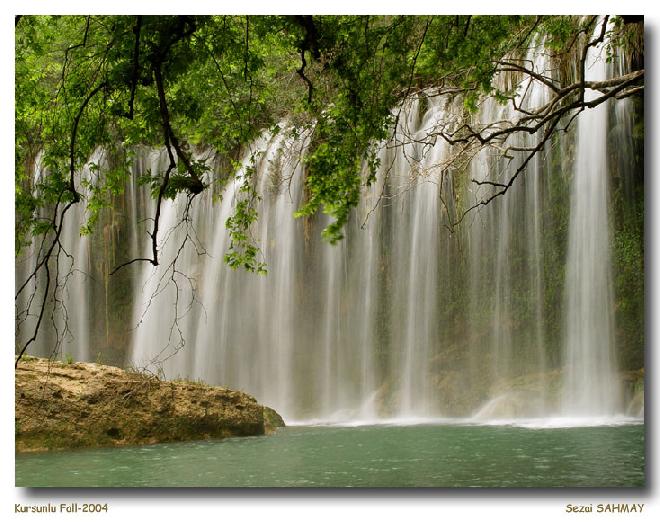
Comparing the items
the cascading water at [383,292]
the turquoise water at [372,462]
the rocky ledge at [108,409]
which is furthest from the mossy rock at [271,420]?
the turquoise water at [372,462]

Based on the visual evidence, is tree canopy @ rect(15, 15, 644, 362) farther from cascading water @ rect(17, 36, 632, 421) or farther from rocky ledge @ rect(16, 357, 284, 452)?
cascading water @ rect(17, 36, 632, 421)

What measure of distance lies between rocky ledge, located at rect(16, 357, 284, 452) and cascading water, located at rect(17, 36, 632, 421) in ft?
5.34

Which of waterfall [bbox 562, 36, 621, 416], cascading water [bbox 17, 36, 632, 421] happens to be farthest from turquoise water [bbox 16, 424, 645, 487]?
cascading water [bbox 17, 36, 632, 421]

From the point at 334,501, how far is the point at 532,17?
353 cm

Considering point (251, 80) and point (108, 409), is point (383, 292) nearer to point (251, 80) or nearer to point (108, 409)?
point (108, 409)

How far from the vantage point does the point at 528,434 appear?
6.90 m

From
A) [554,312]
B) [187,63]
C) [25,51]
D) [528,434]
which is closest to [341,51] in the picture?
[187,63]

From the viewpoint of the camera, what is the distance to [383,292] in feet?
31.8

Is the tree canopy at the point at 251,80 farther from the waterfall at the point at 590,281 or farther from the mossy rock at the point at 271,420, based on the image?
the mossy rock at the point at 271,420

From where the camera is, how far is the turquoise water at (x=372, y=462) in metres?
5.41

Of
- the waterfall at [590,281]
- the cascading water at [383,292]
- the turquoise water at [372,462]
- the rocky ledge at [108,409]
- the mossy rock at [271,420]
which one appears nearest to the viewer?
the turquoise water at [372,462]

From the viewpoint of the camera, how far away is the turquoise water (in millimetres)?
5410

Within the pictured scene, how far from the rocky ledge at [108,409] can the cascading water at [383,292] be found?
163 centimetres
